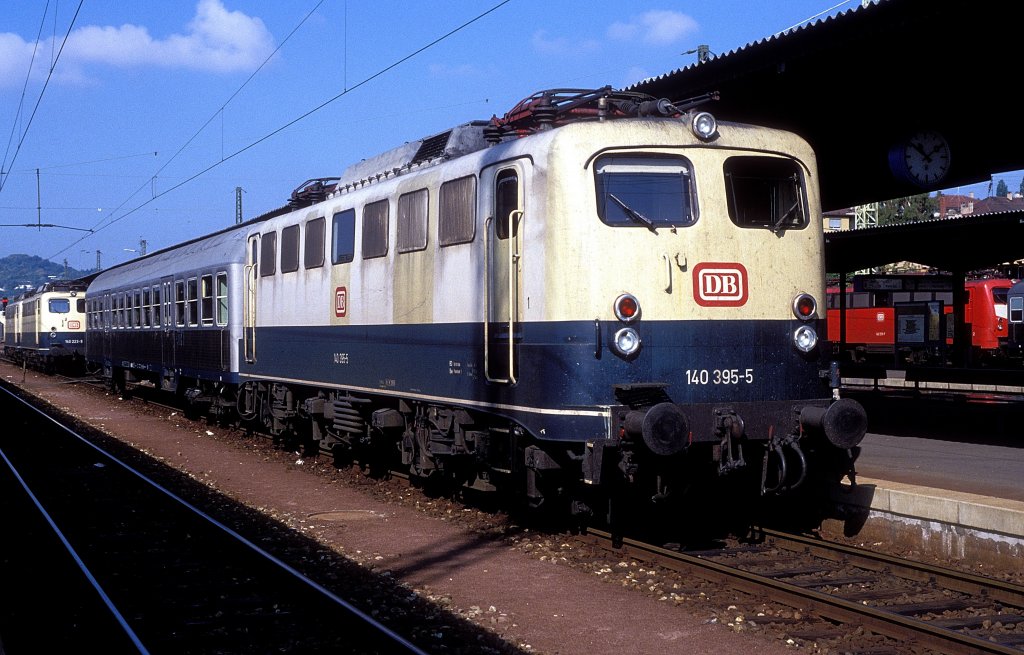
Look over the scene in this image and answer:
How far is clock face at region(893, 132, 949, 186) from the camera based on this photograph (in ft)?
44.0

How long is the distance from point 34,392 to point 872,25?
3009 centimetres

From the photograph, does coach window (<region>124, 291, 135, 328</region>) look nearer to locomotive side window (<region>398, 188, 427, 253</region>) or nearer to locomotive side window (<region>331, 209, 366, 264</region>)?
locomotive side window (<region>331, 209, 366, 264</region>)

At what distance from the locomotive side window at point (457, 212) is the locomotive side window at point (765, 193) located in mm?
2287

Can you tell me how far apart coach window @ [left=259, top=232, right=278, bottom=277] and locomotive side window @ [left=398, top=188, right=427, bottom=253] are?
13.9ft

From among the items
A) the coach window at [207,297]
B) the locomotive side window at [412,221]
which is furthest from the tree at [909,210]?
the locomotive side window at [412,221]

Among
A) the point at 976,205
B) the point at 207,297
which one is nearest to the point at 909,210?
the point at 976,205

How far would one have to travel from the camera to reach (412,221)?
10719 millimetres

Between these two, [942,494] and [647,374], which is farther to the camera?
[942,494]

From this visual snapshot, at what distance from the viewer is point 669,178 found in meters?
8.75

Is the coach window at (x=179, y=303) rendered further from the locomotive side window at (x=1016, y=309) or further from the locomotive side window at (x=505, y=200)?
the locomotive side window at (x=1016, y=309)

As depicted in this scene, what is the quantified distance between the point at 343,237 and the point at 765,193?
207 inches

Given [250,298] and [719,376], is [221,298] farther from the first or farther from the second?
[719,376]

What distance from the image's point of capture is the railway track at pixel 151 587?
6883mm

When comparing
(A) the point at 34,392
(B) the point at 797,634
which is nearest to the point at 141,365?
(A) the point at 34,392
